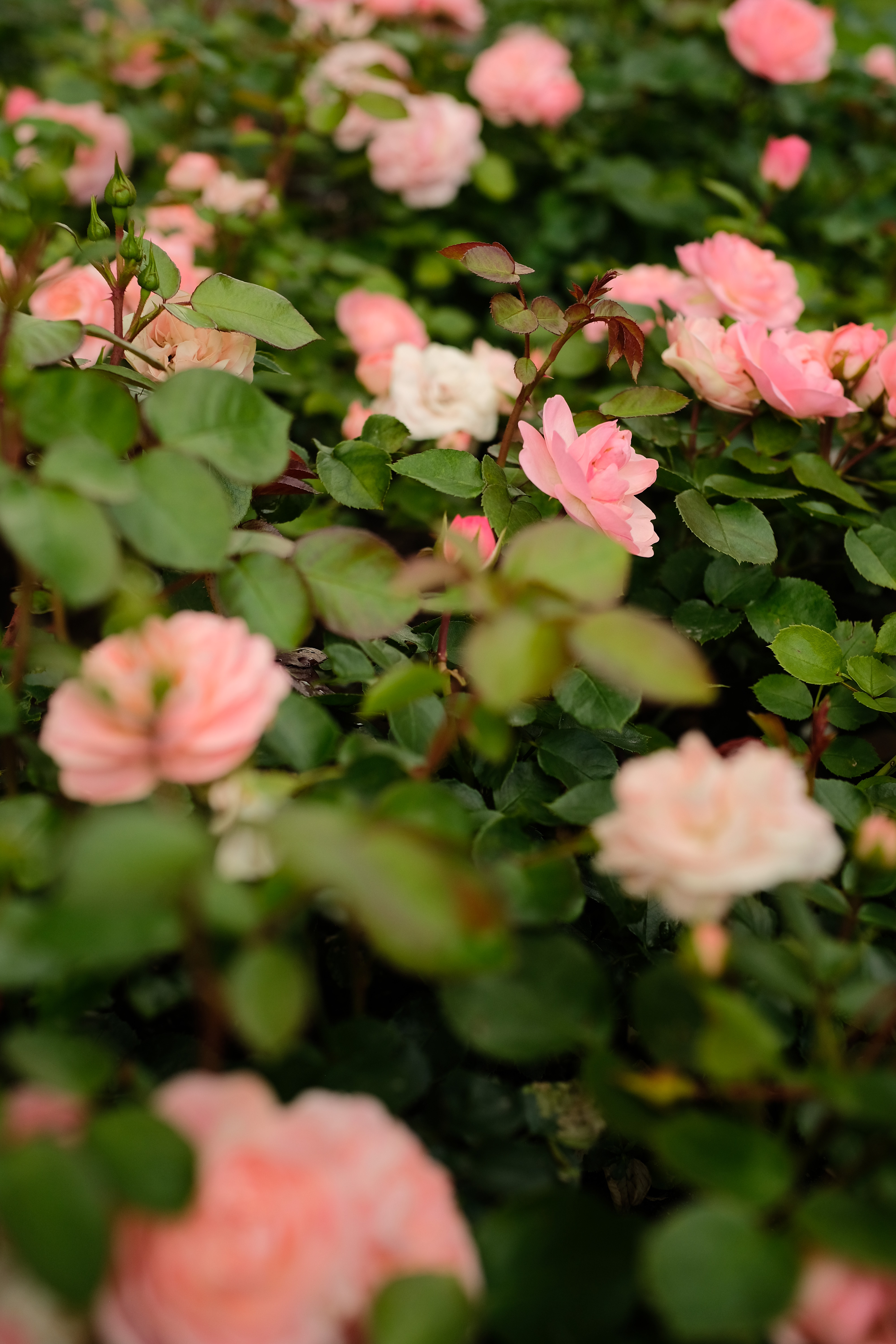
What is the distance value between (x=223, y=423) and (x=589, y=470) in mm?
263

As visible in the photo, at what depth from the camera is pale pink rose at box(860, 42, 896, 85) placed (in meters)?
1.71

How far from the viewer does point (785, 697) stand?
771 mm

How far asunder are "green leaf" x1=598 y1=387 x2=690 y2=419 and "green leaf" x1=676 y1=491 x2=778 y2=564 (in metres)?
0.08

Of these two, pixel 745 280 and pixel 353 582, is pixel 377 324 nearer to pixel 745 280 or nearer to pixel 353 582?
pixel 745 280

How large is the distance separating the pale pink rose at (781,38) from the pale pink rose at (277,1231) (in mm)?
1635

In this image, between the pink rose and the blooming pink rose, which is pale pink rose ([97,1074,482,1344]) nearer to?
the pink rose

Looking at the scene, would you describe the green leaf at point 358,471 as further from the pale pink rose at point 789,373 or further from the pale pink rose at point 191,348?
the pale pink rose at point 789,373

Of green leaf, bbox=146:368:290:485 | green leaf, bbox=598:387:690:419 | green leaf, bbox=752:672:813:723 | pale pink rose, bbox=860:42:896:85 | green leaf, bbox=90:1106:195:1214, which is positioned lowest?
green leaf, bbox=752:672:813:723

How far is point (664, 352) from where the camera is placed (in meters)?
0.94

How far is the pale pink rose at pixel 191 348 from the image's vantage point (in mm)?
765

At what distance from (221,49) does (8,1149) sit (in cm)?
170

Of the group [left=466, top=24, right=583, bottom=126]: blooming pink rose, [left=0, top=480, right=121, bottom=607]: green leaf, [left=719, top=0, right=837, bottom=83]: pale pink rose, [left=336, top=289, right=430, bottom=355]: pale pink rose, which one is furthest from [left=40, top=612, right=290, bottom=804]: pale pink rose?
[left=719, top=0, right=837, bottom=83]: pale pink rose

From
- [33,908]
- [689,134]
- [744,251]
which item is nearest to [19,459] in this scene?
[33,908]

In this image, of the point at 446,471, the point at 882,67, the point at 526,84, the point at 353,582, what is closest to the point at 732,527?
the point at 446,471
